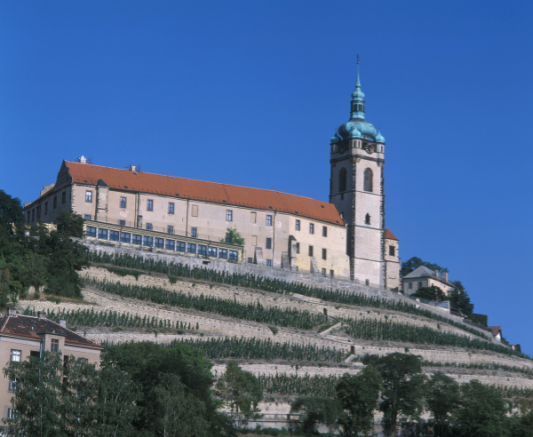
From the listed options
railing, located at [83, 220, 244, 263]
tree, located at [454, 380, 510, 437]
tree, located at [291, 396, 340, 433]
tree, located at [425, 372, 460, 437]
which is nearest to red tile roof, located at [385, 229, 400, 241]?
railing, located at [83, 220, 244, 263]

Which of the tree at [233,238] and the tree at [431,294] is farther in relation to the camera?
the tree at [431,294]

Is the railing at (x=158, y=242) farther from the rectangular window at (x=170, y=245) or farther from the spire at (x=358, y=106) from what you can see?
the spire at (x=358, y=106)

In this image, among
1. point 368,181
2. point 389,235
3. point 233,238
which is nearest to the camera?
point 233,238

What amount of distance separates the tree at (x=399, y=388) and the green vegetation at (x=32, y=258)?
62.6 ft

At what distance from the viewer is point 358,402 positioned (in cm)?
5800

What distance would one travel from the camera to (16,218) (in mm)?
71625

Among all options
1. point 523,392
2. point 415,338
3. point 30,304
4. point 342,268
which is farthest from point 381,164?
point 30,304

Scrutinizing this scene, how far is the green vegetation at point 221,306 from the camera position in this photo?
7000cm

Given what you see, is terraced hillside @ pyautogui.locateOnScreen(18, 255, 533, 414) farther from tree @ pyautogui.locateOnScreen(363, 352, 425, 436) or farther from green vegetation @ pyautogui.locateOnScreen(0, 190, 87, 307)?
tree @ pyautogui.locateOnScreen(363, 352, 425, 436)

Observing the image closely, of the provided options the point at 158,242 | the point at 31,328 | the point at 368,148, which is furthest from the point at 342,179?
the point at 31,328

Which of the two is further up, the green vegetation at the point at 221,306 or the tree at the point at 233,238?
the tree at the point at 233,238

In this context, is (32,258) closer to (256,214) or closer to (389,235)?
(256,214)

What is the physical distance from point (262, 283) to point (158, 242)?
8196mm

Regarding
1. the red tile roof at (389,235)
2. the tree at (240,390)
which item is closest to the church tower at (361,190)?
the red tile roof at (389,235)
